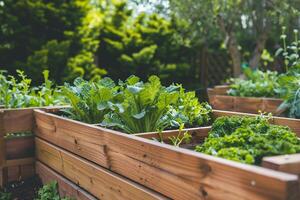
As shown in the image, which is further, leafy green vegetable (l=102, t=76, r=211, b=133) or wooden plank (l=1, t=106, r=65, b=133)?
wooden plank (l=1, t=106, r=65, b=133)

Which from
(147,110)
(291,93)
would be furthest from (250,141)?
(291,93)

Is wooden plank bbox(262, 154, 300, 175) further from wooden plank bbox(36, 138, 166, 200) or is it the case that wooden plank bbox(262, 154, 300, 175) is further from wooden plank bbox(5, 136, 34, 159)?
wooden plank bbox(5, 136, 34, 159)

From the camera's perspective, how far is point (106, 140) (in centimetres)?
211

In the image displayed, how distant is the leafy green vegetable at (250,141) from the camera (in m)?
1.57

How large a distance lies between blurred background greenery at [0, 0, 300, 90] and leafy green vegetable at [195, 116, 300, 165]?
3.63 metres

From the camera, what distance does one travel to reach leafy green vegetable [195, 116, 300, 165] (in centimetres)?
157

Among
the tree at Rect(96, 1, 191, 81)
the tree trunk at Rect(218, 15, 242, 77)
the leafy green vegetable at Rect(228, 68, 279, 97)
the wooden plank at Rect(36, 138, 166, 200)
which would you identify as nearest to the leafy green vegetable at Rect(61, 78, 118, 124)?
the wooden plank at Rect(36, 138, 166, 200)

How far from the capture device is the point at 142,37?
909 centimetres

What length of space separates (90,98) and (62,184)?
58 centimetres

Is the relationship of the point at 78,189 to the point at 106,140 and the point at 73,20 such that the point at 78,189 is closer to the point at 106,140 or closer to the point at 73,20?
the point at 106,140

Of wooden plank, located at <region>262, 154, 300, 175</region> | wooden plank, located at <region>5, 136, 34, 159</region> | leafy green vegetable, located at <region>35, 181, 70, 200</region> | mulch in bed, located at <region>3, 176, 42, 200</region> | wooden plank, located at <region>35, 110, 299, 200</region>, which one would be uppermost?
wooden plank, located at <region>262, 154, 300, 175</region>

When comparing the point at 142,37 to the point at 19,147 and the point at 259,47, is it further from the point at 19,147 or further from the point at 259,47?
the point at 19,147

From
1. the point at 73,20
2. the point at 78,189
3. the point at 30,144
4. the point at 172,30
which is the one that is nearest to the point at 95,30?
the point at 73,20

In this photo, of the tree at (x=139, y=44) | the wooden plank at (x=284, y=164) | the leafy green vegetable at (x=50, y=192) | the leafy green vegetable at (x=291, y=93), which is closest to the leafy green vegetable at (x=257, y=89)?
the leafy green vegetable at (x=291, y=93)
